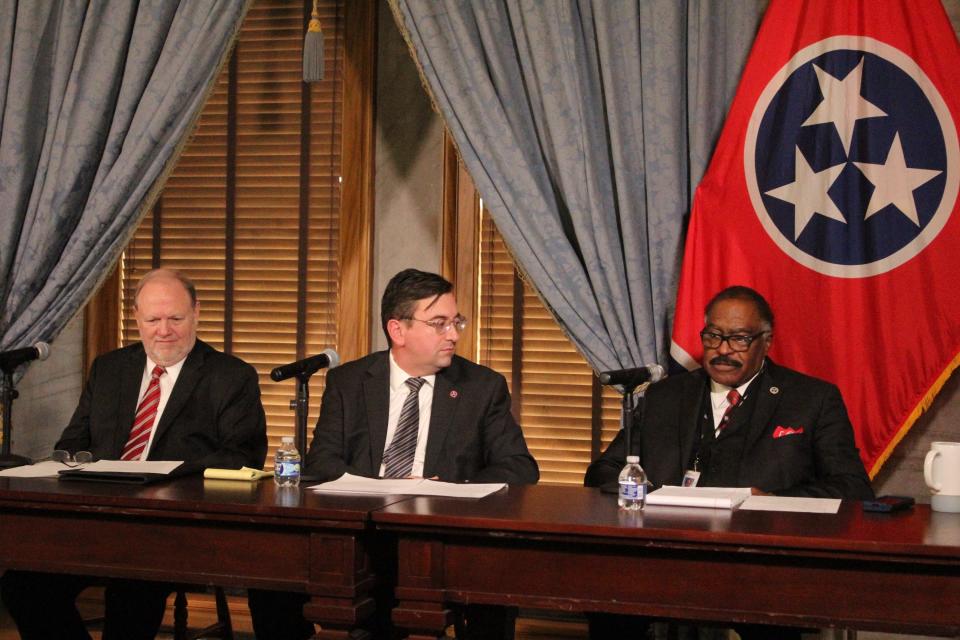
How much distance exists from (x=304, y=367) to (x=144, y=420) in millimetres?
849

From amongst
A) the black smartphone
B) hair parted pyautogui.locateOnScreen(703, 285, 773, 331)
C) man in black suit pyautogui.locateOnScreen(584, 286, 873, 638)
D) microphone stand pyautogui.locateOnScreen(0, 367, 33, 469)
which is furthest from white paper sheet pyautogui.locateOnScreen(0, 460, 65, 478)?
Answer: the black smartphone

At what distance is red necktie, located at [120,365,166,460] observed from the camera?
3.85m

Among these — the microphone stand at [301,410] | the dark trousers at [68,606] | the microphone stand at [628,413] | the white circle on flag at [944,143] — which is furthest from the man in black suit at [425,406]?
the white circle on flag at [944,143]

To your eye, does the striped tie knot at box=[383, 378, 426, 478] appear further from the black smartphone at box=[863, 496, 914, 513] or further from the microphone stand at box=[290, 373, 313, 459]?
the black smartphone at box=[863, 496, 914, 513]

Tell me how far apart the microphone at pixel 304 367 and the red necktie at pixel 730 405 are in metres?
1.22

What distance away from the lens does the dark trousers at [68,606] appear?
10.7ft

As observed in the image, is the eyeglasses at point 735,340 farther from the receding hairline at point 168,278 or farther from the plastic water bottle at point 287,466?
the receding hairline at point 168,278

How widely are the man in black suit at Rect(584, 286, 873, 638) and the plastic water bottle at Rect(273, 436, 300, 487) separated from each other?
37.9 inches

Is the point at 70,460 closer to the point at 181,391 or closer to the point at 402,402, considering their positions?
the point at 181,391

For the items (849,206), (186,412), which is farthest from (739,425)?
(186,412)

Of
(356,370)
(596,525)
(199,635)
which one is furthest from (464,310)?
(596,525)

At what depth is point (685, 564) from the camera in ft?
8.19

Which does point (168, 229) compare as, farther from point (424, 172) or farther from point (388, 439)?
point (388, 439)

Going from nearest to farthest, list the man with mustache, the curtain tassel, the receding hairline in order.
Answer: the man with mustache, the receding hairline, the curtain tassel
